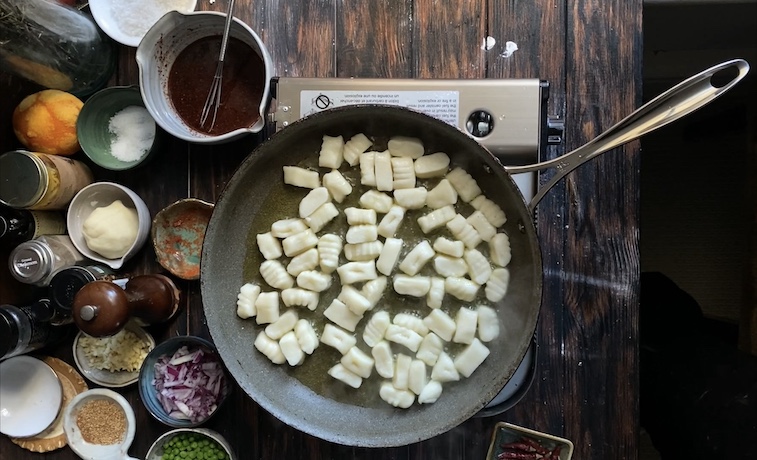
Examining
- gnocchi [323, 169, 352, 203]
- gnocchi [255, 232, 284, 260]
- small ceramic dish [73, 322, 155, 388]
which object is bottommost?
small ceramic dish [73, 322, 155, 388]

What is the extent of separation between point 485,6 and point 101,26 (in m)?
0.80

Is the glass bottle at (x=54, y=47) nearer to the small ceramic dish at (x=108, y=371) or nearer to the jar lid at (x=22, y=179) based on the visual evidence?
the jar lid at (x=22, y=179)

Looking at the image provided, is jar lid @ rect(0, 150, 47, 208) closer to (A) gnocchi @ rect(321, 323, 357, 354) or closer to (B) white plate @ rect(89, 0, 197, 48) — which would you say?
(B) white plate @ rect(89, 0, 197, 48)

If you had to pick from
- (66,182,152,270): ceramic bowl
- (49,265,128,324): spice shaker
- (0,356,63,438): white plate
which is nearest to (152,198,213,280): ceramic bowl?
(66,182,152,270): ceramic bowl

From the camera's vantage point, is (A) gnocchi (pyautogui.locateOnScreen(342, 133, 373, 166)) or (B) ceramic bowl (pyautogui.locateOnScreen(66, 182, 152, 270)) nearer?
(A) gnocchi (pyautogui.locateOnScreen(342, 133, 373, 166))

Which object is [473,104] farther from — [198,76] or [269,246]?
[198,76]

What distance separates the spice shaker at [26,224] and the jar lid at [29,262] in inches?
2.0

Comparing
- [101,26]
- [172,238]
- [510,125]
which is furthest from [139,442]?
[510,125]

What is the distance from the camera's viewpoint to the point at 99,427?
4.36 ft

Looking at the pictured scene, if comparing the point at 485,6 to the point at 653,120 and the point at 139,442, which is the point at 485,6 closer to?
the point at 653,120

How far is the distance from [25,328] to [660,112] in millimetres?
1257

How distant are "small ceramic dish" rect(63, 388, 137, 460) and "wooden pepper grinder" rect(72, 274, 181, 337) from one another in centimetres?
19

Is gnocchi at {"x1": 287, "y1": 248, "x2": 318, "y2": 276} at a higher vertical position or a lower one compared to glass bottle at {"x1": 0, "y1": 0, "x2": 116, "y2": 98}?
lower

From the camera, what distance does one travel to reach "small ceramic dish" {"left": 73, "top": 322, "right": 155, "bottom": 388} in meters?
1.33
